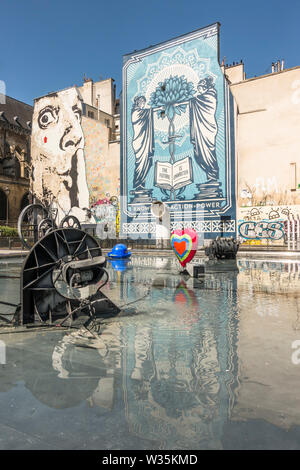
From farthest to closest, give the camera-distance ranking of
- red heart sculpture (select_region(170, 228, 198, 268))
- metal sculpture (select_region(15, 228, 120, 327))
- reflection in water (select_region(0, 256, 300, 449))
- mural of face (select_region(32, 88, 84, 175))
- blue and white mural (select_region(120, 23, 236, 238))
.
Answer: mural of face (select_region(32, 88, 84, 175))
blue and white mural (select_region(120, 23, 236, 238))
red heart sculpture (select_region(170, 228, 198, 268))
metal sculpture (select_region(15, 228, 120, 327))
reflection in water (select_region(0, 256, 300, 449))

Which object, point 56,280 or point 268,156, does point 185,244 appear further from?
point 268,156

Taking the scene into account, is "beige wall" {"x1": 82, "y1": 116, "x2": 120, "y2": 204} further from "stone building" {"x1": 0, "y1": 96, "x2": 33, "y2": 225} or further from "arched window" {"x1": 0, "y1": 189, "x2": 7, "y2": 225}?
"arched window" {"x1": 0, "y1": 189, "x2": 7, "y2": 225}

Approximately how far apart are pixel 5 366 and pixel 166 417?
2305mm

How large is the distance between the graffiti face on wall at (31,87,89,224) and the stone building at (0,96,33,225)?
9.51 meters

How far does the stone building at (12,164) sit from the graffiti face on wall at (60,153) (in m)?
9.51

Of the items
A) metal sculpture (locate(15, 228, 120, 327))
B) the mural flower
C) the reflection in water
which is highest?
the mural flower

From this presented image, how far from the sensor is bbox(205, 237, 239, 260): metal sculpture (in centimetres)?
2050

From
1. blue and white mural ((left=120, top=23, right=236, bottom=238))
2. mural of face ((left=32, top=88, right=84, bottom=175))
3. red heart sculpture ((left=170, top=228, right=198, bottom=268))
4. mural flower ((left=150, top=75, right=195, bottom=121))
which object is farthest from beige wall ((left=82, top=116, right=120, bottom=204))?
red heart sculpture ((left=170, top=228, right=198, bottom=268))

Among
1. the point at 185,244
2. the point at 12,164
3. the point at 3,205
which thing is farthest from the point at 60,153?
the point at 185,244

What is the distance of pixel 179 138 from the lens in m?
32.8

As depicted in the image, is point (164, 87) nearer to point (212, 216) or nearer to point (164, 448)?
point (212, 216)

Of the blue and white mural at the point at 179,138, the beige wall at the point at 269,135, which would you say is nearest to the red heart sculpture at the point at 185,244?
the blue and white mural at the point at 179,138

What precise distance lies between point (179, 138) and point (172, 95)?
4.49 m
